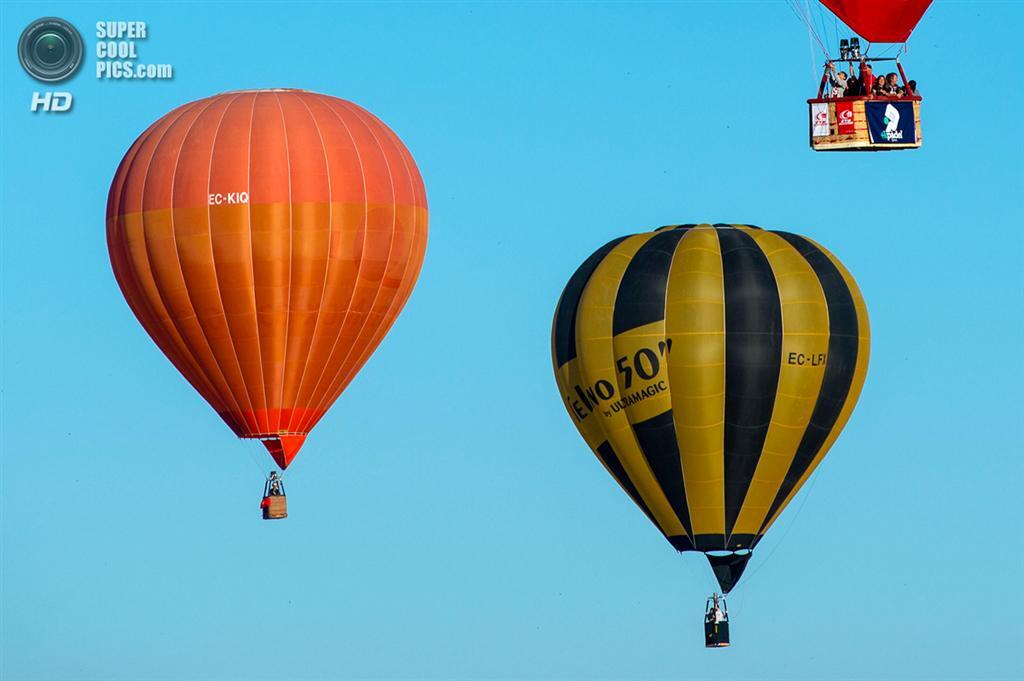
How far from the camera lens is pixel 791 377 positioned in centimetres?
5462

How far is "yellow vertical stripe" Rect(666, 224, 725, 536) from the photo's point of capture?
179 ft

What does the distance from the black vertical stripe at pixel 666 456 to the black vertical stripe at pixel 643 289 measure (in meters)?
1.64

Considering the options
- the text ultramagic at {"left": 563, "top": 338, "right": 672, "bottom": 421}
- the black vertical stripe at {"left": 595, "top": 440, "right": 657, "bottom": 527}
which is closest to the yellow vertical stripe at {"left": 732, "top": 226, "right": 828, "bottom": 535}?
the black vertical stripe at {"left": 595, "top": 440, "right": 657, "bottom": 527}

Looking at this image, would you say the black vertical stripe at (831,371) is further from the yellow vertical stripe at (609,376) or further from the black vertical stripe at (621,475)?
the black vertical stripe at (621,475)

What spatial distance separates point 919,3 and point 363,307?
36.5 feet

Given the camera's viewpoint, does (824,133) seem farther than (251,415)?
No

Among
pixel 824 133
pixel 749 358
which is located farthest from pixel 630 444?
pixel 824 133

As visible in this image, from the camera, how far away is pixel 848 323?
182 feet

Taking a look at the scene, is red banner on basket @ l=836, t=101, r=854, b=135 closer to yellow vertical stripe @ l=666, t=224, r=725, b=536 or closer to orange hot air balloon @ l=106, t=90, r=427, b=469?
yellow vertical stripe @ l=666, t=224, r=725, b=536

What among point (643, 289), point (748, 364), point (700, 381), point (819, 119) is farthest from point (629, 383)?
point (819, 119)

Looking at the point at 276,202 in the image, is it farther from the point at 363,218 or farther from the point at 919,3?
the point at 919,3

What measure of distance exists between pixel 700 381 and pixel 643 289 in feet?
6.17

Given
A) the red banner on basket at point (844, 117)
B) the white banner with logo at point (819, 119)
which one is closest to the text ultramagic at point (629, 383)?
the white banner with logo at point (819, 119)

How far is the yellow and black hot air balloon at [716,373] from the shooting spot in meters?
54.6
